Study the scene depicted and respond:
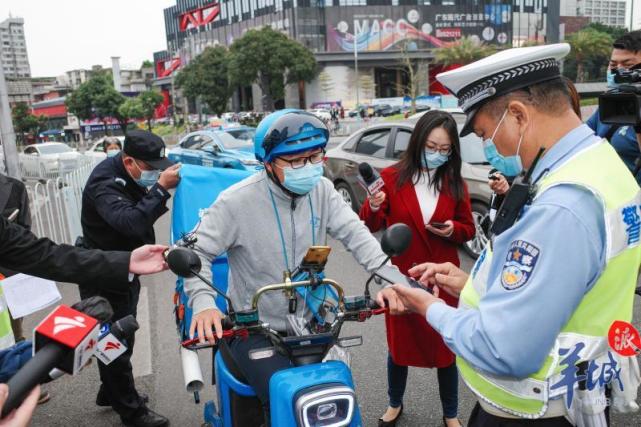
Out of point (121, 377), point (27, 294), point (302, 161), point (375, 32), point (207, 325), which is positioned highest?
point (375, 32)

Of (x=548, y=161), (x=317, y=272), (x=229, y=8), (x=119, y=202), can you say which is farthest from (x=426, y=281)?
(x=229, y=8)

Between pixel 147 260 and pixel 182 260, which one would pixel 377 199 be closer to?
pixel 147 260

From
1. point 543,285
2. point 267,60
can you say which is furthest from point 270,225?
point 267,60

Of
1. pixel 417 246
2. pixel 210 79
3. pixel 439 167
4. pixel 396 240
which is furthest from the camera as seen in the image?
pixel 210 79

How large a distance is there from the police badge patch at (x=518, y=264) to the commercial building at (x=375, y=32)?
65.0 meters

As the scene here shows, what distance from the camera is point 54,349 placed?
1.20 meters

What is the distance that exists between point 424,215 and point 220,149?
1204cm

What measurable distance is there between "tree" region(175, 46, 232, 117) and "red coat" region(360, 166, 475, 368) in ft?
176

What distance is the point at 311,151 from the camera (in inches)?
97.1

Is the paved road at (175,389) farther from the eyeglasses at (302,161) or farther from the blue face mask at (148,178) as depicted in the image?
the eyeglasses at (302,161)

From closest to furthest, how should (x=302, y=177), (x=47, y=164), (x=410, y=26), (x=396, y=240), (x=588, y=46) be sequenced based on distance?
(x=396, y=240)
(x=302, y=177)
(x=47, y=164)
(x=588, y=46)
(x=410, y=26)

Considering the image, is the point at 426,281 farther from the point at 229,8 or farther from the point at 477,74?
the point at 229,8

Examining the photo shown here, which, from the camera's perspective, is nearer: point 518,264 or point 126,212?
point 518,264

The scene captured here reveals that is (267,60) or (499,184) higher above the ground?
(267,60)
